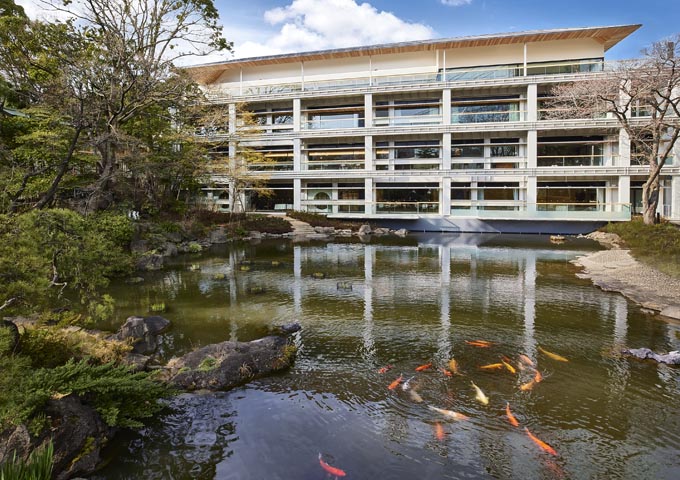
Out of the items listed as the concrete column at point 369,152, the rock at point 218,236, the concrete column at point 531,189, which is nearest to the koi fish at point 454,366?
the rock at point 218,236

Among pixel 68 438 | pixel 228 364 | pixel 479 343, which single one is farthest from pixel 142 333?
pixel 479 343

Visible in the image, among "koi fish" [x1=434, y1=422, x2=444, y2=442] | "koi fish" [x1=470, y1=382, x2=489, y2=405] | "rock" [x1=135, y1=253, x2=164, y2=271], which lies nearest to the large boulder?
"koi fish" [x1=434, y1=422, x2=444, y2=442]

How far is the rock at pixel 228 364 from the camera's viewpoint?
722 centimetres

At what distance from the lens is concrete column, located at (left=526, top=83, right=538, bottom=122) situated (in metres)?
33.6

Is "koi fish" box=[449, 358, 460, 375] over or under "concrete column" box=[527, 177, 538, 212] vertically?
under

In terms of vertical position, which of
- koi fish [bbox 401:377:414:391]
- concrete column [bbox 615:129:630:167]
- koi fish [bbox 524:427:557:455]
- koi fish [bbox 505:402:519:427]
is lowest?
koi fish [bbox 524:427:557:455]

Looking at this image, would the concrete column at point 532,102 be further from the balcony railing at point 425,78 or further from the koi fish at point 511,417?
the koi fish at point 511,417

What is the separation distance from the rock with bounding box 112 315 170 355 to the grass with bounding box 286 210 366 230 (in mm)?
25032

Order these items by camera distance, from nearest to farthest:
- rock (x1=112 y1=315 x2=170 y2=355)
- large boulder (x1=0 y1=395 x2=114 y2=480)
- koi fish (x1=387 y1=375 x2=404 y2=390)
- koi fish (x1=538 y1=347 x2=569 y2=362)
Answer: large boulder (x1=0 y1=395 x2=114 y2=480) < koi fish (x1=387 y1=375 x2=404 y2=390) < koi fish (x1=538 y1=347 x2=569 y2=362) < rock (x1=112 y1=315 x2=170 y2=355)

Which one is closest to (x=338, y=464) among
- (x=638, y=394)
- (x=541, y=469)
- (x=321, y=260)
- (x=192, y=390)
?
(x=541, y=469)

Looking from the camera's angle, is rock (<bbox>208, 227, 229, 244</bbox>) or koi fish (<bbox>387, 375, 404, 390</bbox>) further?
rock (<bbox>208, 227, 229, 244</bbox>)

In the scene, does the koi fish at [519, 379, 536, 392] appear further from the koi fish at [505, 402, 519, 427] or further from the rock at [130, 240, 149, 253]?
the rock at [130, 240, 149, 253]

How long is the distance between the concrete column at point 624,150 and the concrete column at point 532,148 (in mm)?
5602

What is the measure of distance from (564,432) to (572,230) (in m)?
31.4
